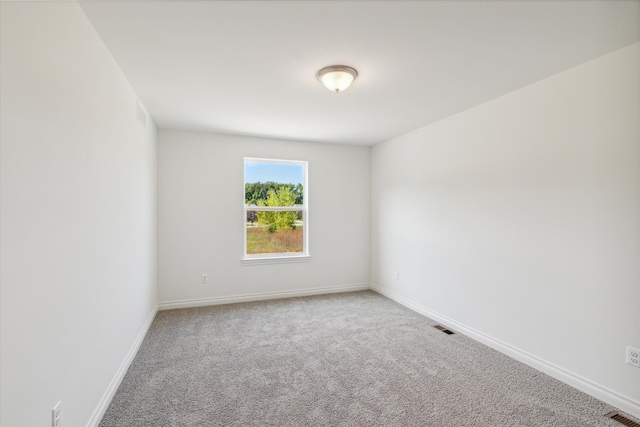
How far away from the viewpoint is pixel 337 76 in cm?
237

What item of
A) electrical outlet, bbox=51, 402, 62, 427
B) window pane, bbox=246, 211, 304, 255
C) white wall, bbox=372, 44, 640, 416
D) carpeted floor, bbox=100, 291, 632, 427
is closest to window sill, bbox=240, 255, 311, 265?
window pane, bbox=246, 211, 304, 255

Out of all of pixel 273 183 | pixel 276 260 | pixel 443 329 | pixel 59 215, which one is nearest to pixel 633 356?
pixel 443 329

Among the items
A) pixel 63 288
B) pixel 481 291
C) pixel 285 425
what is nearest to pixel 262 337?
pixel 285 425

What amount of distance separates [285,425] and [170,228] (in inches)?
119

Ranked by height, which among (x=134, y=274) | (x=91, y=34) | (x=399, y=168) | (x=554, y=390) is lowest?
(x=554, y=390)

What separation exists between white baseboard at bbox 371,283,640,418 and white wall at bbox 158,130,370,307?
1.78 meters

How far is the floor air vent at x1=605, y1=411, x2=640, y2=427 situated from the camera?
1.91 metres

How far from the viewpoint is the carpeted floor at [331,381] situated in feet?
6.50

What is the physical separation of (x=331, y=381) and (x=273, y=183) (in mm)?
2996

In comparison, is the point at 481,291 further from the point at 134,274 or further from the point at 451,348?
the point at 134,274

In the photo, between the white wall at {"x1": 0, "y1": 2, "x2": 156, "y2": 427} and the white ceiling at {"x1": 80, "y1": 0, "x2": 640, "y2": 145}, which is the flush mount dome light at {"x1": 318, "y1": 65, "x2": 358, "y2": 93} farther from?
the white wall at {"x1": 0, "y1": 2, "x2": 156, "y2": 427}

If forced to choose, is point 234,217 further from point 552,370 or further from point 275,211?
point 552,370

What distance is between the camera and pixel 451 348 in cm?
295

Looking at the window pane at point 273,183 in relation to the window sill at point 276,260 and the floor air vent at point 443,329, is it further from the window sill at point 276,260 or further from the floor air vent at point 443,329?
the floor air vent at point 443,329
